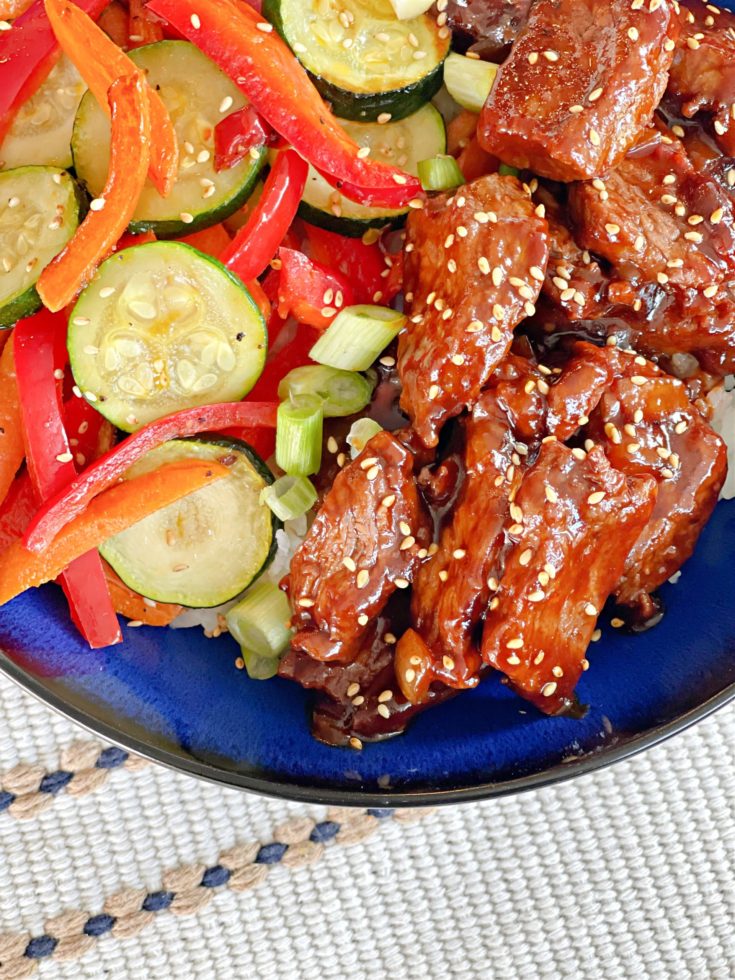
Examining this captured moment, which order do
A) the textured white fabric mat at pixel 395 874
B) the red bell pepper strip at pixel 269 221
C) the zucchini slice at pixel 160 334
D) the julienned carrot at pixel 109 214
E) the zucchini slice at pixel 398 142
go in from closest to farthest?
the julienned carrot at pixel 109 214, the zucchini slice at pixel 160 334, the red bell pepper strip at pixel 269 221, the zucchini slice at pixel 398 142, the textured white fabric mat at pixel 395 874

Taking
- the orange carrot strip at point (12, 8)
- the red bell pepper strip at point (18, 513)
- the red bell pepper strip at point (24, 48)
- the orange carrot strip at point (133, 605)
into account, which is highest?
the orange carrot strip at point (12, 8)

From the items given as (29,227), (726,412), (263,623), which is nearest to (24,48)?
(29,227)

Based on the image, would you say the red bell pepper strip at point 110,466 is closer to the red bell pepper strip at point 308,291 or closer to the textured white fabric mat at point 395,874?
the red bell pepper strip at point 308,291

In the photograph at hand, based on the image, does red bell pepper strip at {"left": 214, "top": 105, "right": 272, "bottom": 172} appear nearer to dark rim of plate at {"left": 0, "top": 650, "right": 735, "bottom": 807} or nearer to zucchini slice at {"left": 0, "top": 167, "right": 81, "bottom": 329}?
zucchini slice at {"left": 0, "top": 167, "right": 81, "bottom": 329}

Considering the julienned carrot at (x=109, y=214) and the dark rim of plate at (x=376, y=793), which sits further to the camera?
the dark rim of plate at (x=376, y=793)

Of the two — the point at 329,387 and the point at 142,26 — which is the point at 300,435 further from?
the point at 142,26

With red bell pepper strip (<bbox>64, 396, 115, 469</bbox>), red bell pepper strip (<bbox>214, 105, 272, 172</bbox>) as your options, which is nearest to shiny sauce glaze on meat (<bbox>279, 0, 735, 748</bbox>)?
red bell pepper strip (<bbox>214, 105, 272, 172</bbox>)

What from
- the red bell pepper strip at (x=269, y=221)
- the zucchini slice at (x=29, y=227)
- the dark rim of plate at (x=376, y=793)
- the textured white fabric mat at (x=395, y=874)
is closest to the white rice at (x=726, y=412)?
the dark rim of plate at (x=376, y=793)
